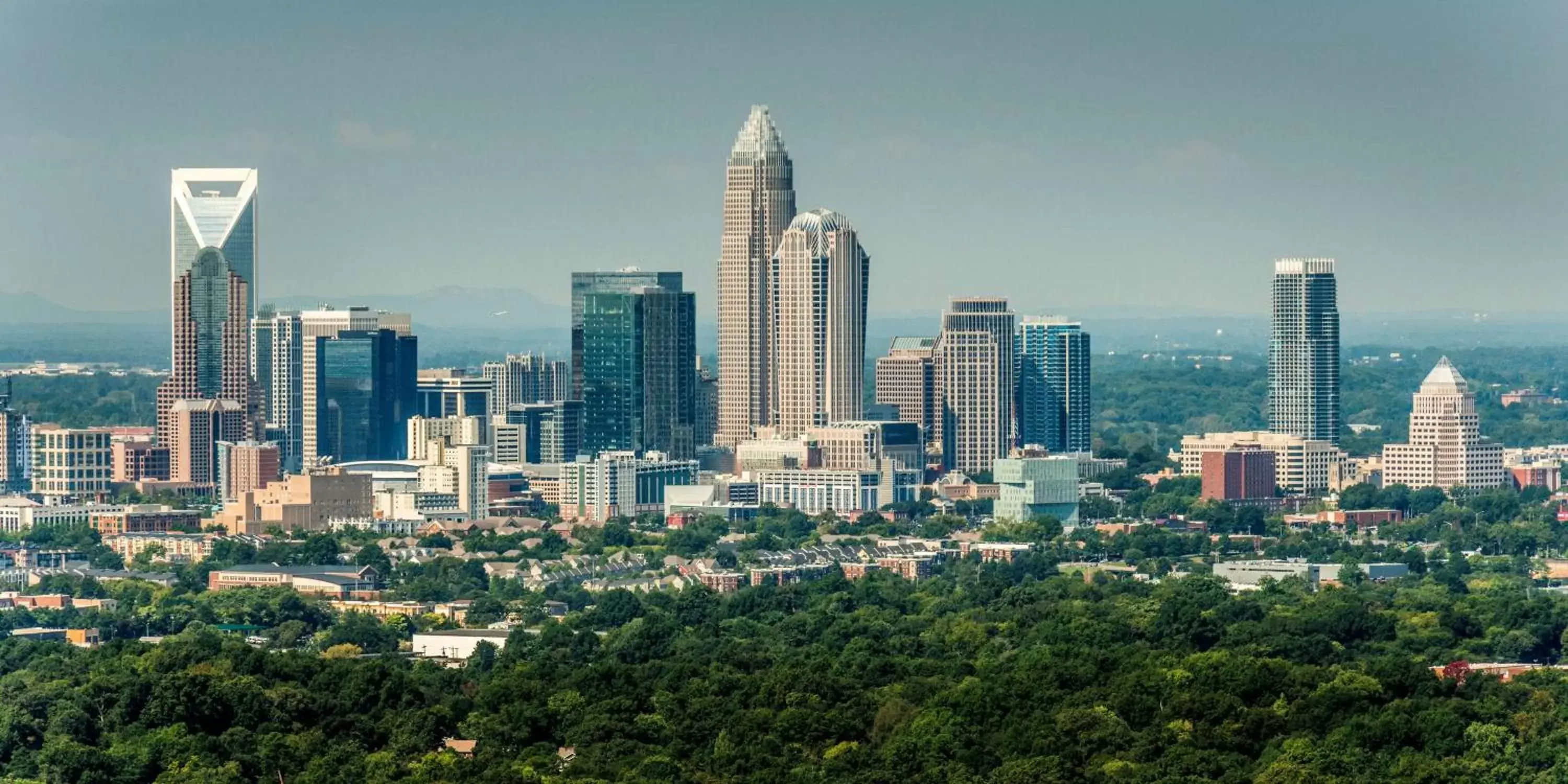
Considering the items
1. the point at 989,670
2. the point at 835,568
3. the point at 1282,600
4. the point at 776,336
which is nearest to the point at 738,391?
the point at 776,336

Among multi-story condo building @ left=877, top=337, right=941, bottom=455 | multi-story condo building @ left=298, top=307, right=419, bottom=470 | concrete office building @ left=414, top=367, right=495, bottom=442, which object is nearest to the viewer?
multi-story condo building @ left=877, top=337, right=941, bottom=455

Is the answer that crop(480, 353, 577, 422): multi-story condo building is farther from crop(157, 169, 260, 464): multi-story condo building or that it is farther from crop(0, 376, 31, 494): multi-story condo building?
crop(0, 376, 31, 494): multi-story condo building

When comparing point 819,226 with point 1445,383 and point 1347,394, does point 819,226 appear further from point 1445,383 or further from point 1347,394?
point 1347,394

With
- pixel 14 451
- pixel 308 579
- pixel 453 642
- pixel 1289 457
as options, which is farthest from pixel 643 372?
pixel 453 642

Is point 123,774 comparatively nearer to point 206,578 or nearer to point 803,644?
point 803,644

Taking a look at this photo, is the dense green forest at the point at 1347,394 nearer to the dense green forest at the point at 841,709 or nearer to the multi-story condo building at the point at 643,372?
the multi-story condo building at the point at 643,372

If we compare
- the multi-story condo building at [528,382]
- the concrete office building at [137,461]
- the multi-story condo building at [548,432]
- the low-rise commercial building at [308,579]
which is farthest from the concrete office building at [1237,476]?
the low-rise commercial building at [308,579]

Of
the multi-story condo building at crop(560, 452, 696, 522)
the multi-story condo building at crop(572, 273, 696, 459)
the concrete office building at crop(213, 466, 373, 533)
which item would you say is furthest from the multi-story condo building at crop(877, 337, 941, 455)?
the concrete office building at crop(213, 466, 373, 533)
